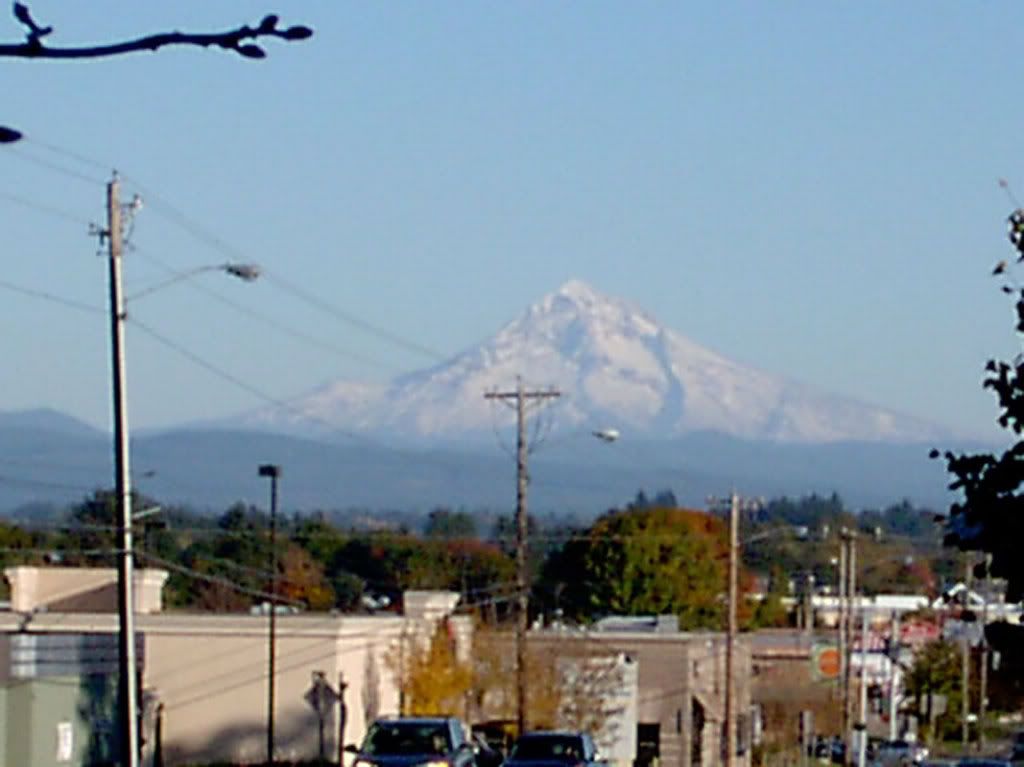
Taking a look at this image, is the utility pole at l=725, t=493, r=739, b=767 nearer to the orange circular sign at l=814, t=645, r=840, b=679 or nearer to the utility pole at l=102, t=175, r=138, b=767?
the orange circular sign at l=814, t=645, r=840, b=679

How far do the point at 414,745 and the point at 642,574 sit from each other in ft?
259

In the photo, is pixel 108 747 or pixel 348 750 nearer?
pixel 348 750

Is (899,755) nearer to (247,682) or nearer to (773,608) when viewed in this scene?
(247,682)

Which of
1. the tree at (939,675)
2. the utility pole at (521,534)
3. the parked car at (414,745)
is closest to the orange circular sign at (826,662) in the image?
the tree at (939,675)

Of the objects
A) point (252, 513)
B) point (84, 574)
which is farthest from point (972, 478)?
point (252, 513)

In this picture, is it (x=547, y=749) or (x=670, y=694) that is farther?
(x=670, y=694)

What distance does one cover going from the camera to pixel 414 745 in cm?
3338

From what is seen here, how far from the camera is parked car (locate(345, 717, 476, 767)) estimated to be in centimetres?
3278

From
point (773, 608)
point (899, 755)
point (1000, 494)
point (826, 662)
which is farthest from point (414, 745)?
point (773, 608)

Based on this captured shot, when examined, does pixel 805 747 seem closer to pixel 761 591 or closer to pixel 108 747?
pixel 108 747

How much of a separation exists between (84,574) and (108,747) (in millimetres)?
23874

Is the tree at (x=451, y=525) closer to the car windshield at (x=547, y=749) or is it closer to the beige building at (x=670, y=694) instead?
the beige building at (x=670, y=694)

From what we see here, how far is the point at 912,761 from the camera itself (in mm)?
64812

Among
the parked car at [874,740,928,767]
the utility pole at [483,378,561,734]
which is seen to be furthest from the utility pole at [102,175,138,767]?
the parked car at [874,740,928,767]
